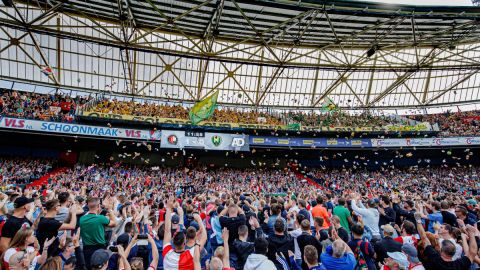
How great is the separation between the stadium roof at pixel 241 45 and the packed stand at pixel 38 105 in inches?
92.1

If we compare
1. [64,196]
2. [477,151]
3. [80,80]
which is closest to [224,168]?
[80,80]

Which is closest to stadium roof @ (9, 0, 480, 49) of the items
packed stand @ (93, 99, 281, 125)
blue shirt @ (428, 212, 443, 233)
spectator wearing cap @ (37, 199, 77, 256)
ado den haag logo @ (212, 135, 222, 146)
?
packed stand @ (93, 99, 281, 125)

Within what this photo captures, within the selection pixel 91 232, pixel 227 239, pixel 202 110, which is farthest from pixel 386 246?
pixel 202 110

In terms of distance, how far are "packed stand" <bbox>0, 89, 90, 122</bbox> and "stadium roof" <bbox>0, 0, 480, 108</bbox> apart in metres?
2.34

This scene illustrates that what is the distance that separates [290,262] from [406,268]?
1.65 metres

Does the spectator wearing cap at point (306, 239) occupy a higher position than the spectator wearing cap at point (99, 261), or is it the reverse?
the spectator wearing cap at point (99, 261)

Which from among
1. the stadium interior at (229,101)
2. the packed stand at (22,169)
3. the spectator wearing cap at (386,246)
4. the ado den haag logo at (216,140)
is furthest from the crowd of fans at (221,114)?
the spectator wearing cap at (386,246)

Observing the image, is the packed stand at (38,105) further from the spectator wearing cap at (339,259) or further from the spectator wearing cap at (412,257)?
the spectator wearing cap at (412,257)

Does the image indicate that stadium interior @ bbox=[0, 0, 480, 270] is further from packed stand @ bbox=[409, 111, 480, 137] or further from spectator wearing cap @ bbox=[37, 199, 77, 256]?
spectator wearing cap @ bbox=[37, 199, 77, 256]

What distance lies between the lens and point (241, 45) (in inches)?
1299

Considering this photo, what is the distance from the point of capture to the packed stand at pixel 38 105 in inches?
905

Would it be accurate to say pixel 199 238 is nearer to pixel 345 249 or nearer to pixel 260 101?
pixel 345 249

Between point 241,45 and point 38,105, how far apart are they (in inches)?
855

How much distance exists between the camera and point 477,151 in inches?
1419
